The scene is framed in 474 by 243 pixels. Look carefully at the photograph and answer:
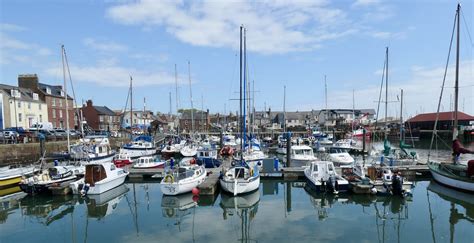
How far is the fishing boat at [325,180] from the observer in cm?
2420

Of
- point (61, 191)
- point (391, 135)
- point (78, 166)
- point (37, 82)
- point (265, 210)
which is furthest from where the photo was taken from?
point (391, 135)

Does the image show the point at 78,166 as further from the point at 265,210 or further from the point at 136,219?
the point at 265,210

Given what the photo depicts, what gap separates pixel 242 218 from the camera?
1959 centimetres

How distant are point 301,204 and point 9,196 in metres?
22.3

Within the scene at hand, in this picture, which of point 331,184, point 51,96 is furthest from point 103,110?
point 331,184

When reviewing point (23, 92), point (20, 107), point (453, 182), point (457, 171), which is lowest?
point (453, 182)

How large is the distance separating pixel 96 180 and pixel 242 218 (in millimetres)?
12585

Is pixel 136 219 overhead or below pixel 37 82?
below

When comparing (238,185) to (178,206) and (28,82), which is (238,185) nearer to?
(178,206)

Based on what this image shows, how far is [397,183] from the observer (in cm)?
2277

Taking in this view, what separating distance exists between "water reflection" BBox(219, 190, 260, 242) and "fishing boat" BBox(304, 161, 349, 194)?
4.56m


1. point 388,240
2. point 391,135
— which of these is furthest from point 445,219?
point 391,135

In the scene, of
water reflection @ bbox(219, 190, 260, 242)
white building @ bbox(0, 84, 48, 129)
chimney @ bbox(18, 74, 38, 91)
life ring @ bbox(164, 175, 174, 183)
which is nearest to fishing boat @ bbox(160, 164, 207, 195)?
life ring @ bbox(164, 175, 174, 183)

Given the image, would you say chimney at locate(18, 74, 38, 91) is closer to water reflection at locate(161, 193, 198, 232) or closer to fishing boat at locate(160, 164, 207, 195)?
fishing boat at locate(160, 164, 207, 195)
